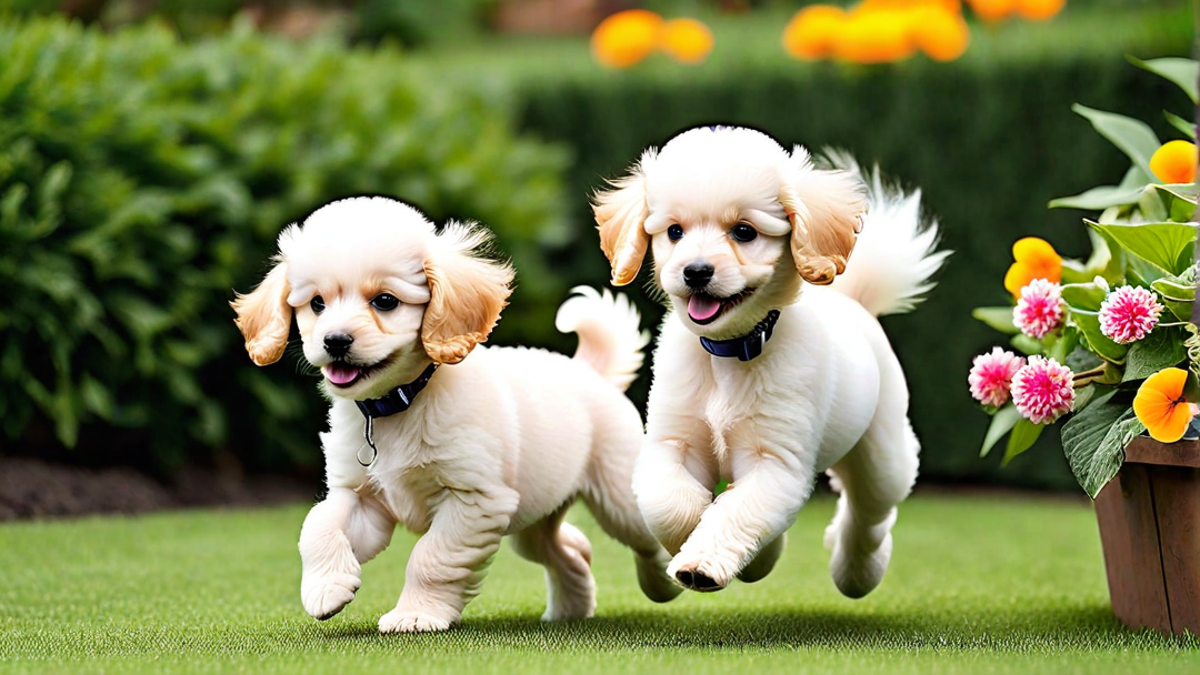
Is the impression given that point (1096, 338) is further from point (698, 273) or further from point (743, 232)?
point (698, 273)

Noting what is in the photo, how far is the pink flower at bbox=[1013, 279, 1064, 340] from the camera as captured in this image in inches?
175

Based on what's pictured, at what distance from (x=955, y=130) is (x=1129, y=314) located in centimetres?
466

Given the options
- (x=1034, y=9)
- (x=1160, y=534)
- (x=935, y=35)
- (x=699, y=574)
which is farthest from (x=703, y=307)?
(x=1034, y=9)

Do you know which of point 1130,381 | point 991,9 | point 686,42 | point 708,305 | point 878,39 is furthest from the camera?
point 686,42

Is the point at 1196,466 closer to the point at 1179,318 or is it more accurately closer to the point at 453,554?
the point at 1179,318

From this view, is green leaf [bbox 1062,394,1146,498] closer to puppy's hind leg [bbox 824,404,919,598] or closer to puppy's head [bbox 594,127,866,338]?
puppy's hind leg [bbox 824,404,919,598]

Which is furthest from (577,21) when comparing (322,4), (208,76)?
(208,76)

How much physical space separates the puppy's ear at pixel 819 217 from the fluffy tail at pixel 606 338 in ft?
3.70

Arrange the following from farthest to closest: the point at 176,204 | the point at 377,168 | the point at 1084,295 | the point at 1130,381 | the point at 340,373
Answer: the point at 377,168, the point at 176,204, the point at 1084,295, the point at 1130,381, the point at 340,373

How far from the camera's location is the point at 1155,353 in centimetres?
406

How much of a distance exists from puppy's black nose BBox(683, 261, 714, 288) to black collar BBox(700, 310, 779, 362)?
0.28m

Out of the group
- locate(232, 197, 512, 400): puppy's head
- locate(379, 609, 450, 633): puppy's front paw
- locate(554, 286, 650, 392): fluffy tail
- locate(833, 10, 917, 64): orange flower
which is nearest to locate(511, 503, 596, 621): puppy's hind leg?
locate(554, 286, 650, 392): fluffy tail

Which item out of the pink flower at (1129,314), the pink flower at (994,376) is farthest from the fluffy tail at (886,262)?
the pink flower at (1129,314)

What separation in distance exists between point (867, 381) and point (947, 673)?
1042 millimetres
